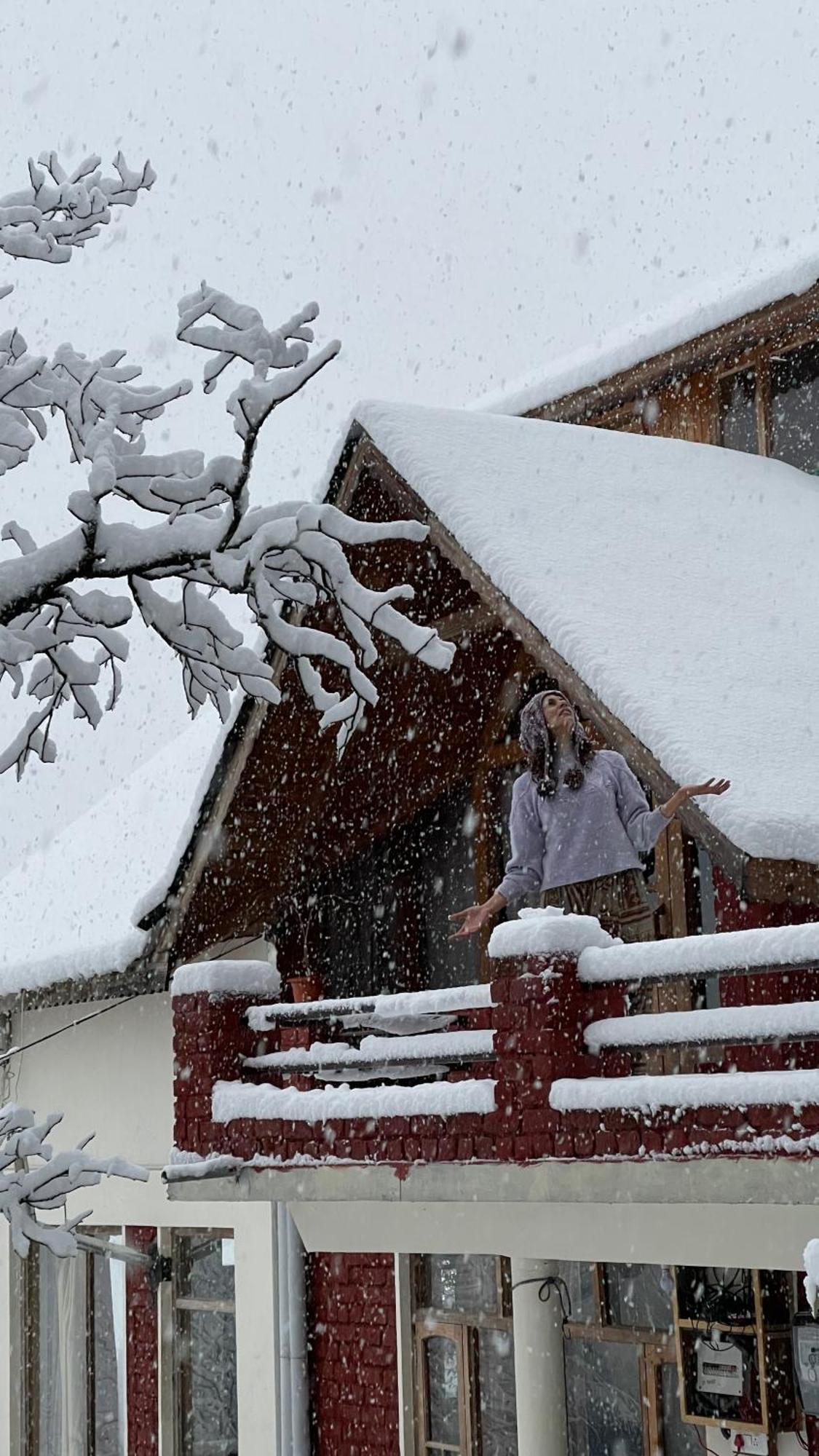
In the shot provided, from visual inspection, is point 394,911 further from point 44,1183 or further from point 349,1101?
point 44,1183

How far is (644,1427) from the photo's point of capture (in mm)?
8969

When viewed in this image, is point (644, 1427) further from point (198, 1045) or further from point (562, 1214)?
point (198, 1045)

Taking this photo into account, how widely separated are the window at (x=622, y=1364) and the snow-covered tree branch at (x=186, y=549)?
5.27 meters

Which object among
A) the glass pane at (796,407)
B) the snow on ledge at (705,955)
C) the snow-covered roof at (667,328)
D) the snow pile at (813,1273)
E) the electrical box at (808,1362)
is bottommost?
the electrical box at (808,1362)

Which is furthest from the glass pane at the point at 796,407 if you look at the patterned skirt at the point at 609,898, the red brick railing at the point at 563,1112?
the red brick railing at the point at 563,1112

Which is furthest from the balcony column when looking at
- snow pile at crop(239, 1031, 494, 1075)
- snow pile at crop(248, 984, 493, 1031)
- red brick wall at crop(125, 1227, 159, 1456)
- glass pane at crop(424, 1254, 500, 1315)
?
red brick wall at crop(125, 1227, 159, 1456)

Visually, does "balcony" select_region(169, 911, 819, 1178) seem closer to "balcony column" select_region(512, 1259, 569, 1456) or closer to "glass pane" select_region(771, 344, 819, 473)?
"balcony column" select_region(512, 1259, 569, 1456)

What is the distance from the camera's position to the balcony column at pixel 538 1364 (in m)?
8.62

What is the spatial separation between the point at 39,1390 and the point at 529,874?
8131 mm

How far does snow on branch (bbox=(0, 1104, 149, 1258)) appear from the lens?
14.0 feet

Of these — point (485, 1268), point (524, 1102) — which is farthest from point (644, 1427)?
point (524, 1102)

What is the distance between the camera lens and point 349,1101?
8.03 meters

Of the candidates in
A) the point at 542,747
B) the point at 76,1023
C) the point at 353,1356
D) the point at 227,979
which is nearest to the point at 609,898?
the point at 542,747

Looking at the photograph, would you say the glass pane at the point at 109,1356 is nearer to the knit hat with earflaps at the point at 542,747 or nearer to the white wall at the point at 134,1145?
the white wall at the point at 134,1145
